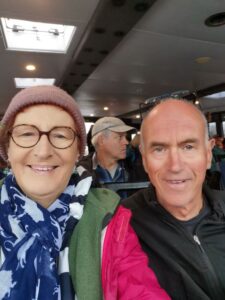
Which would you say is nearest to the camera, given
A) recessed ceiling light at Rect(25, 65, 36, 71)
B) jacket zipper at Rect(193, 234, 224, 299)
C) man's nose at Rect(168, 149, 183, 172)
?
jacket zipper at Rect(193, 234, 224, 299)

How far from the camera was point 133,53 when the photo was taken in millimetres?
4055

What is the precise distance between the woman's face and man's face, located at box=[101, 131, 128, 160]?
1.63 m

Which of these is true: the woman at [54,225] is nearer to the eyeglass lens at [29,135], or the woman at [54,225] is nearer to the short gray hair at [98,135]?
the eyeglass lens at [29,135]

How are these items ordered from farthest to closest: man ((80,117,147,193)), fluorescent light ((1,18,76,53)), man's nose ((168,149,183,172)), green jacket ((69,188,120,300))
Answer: fluorescent light ((1,18,76,53)) < man ((80,117,147,193)) < man's nose ((168,149,183,172)) < green jacket ((69,188,120,300))

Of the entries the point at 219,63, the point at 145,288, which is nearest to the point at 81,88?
the point at 219,63

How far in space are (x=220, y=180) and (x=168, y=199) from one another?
124cm

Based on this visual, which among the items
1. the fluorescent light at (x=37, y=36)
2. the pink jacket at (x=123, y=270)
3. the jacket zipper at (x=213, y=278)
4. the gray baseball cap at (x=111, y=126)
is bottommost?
the jacket zipper at (x=213, y=278)

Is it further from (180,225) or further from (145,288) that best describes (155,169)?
(145,288)

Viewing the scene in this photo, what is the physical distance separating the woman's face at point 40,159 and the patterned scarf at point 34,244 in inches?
2.3

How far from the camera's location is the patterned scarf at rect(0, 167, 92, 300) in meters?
0.83

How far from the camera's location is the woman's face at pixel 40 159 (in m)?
0.91

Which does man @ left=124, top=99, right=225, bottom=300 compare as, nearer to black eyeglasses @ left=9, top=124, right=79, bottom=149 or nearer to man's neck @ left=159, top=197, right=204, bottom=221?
man's neck @ left=159, top=197, right=204, bottom=221

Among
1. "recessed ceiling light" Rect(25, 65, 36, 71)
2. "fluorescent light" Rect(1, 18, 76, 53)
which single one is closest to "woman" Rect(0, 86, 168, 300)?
"fluorescent light" Rect(1, 18, 76, 53)

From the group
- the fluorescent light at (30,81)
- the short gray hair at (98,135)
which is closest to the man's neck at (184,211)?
the short gray hair at (98,135)
